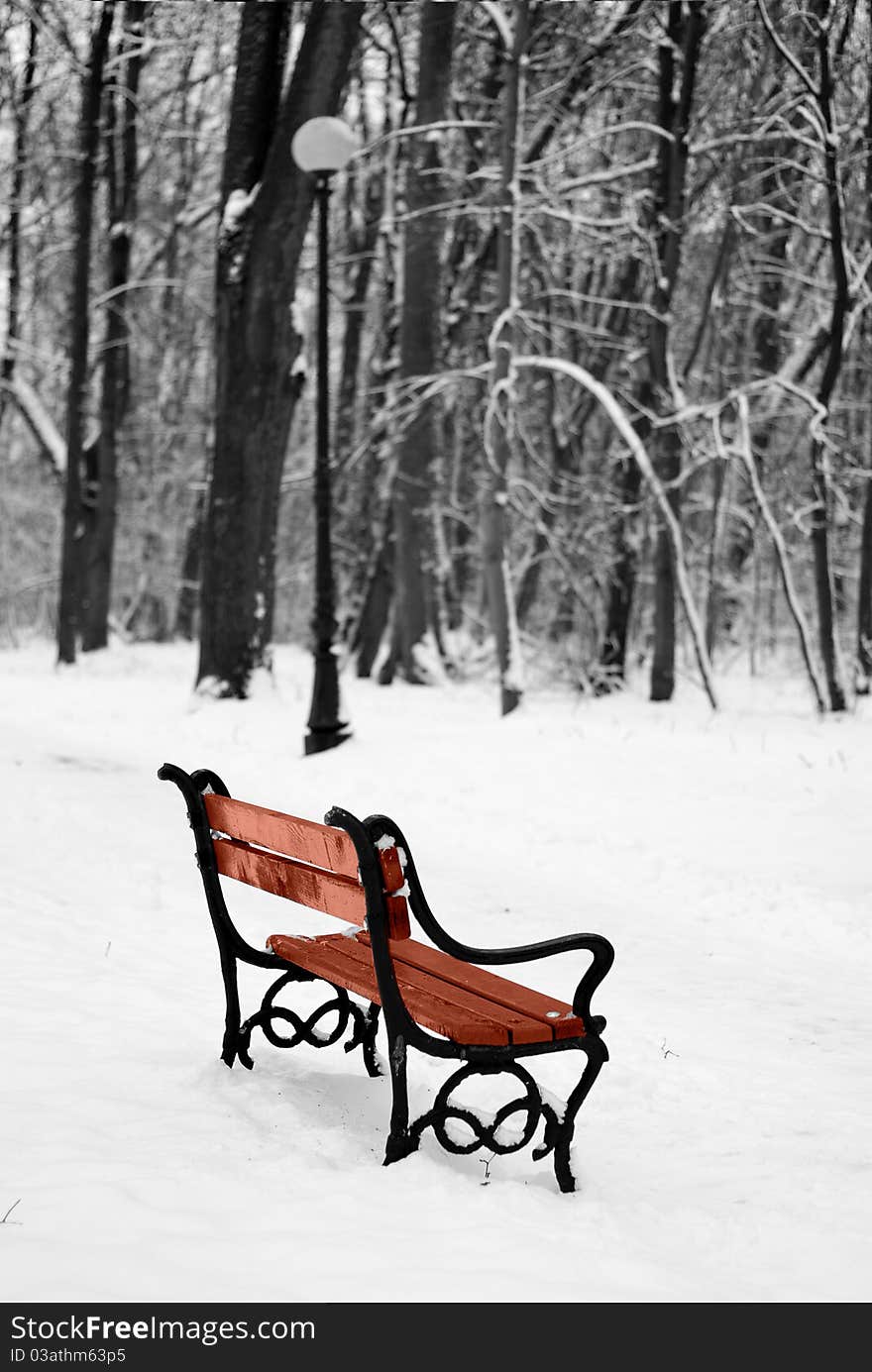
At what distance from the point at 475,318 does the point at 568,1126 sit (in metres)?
18.1

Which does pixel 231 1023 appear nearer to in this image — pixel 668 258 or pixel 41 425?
pixel 668 258

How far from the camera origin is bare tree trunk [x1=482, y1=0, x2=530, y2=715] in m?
12.9

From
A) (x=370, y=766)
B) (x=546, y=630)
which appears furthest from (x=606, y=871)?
(x=546, y=630)

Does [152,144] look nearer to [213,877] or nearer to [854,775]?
[854,775]

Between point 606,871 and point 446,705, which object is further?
point 446,705

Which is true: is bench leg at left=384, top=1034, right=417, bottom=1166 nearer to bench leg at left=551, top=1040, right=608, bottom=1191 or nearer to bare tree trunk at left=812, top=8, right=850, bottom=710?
bench leg at left=551, top=1040, right=608, bottom=1191

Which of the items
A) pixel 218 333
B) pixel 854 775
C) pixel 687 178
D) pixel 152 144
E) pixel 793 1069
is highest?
pixel 152 144

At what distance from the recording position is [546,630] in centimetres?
2111

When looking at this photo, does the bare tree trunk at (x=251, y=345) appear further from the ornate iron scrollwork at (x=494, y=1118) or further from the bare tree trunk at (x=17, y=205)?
the ornate iron scrollwork at (x=494, y=1118)

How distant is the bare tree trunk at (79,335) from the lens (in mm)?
19953

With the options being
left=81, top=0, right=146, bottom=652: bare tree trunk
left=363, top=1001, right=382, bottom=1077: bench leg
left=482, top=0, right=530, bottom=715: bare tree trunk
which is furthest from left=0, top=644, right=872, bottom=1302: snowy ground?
left=81, top=0, right=146, bottom=652: bare tree trunk

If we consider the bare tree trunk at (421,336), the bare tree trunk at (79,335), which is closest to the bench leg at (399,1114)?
the bare tree trunk at (421,336)

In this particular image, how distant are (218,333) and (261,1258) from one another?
12.5 metres

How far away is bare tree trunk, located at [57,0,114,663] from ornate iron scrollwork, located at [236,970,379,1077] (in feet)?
52.9
